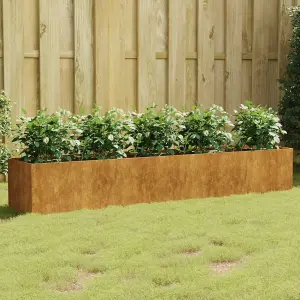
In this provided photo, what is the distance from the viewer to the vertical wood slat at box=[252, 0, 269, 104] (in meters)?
10.5

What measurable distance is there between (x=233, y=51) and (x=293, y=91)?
118cm

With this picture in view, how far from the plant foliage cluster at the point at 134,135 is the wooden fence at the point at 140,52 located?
4.94ft

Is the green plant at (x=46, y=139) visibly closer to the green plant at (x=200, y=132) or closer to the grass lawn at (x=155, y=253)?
the grass lawn at (x=155, y=253)

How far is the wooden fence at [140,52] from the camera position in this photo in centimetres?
873

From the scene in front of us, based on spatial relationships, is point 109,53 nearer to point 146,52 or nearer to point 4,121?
point 146,52

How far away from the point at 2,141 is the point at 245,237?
441cm

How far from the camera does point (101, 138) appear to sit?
700 cm

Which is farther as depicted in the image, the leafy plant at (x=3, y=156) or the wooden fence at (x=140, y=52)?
the wooden fence at (x=140, y=52)

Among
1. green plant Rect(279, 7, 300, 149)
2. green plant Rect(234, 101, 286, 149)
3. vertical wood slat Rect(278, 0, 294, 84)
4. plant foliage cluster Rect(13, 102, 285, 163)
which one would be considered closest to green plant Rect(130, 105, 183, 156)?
plant foliage cluster Rect(13, 102, 285, 163)

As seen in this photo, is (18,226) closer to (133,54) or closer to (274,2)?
(133,54)

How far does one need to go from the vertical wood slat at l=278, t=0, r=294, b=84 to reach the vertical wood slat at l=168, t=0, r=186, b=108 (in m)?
1.96

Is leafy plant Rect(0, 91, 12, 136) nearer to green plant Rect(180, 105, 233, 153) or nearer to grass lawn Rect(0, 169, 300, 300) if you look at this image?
grass lawn Rect(0, 169, 300, 300)

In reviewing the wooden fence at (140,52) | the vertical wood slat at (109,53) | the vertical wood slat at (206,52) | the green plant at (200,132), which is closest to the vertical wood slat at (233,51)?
the wooden fence at (140,52)

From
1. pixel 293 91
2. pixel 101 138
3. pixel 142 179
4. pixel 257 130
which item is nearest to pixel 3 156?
pixel 101 138
